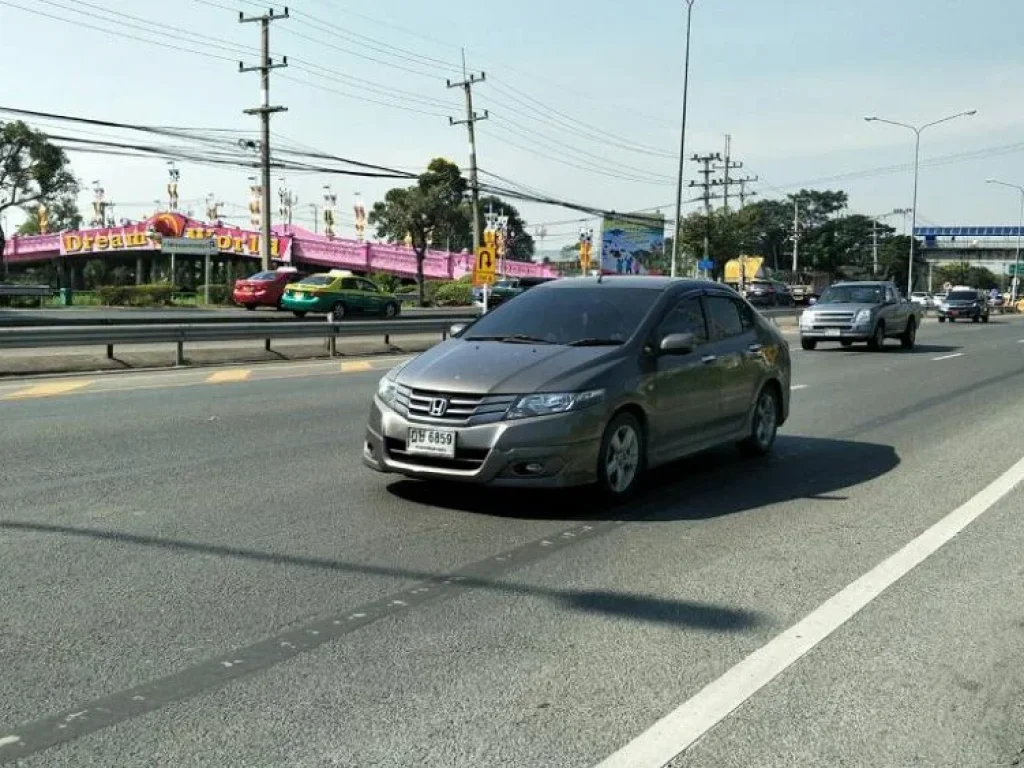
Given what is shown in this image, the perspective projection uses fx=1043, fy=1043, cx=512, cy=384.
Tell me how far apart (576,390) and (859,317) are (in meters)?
19.2

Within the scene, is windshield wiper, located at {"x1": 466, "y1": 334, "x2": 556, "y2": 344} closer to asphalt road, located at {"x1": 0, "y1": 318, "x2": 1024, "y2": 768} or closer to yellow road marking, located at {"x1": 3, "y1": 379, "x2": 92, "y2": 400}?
asphalt road, located at {"x1": 0, "y1": 318, "x2": 1024, "y2": 768}

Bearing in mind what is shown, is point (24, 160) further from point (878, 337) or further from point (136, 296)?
point (878, 337)

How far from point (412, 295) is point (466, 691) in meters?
55.2

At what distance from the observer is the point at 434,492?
7.48m

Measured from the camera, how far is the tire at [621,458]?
6918 mm

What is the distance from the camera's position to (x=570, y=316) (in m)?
7.88

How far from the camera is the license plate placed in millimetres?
6629

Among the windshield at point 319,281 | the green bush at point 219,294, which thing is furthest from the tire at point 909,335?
the green bush at point 219,294

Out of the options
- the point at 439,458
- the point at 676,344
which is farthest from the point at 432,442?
the point at 676,344

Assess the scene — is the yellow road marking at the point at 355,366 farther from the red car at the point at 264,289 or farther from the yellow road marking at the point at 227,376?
the red car at the point at 264,289

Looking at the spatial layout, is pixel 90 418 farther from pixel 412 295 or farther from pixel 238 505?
pixel 412 295

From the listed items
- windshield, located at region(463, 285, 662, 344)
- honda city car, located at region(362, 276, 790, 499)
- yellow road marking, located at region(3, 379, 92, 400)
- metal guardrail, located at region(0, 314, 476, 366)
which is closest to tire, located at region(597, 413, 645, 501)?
honda city car, located at region(362, 276, 790, 499)

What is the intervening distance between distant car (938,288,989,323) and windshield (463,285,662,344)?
149 ft

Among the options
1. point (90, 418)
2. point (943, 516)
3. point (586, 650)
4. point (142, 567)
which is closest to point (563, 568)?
point (586, 650)
